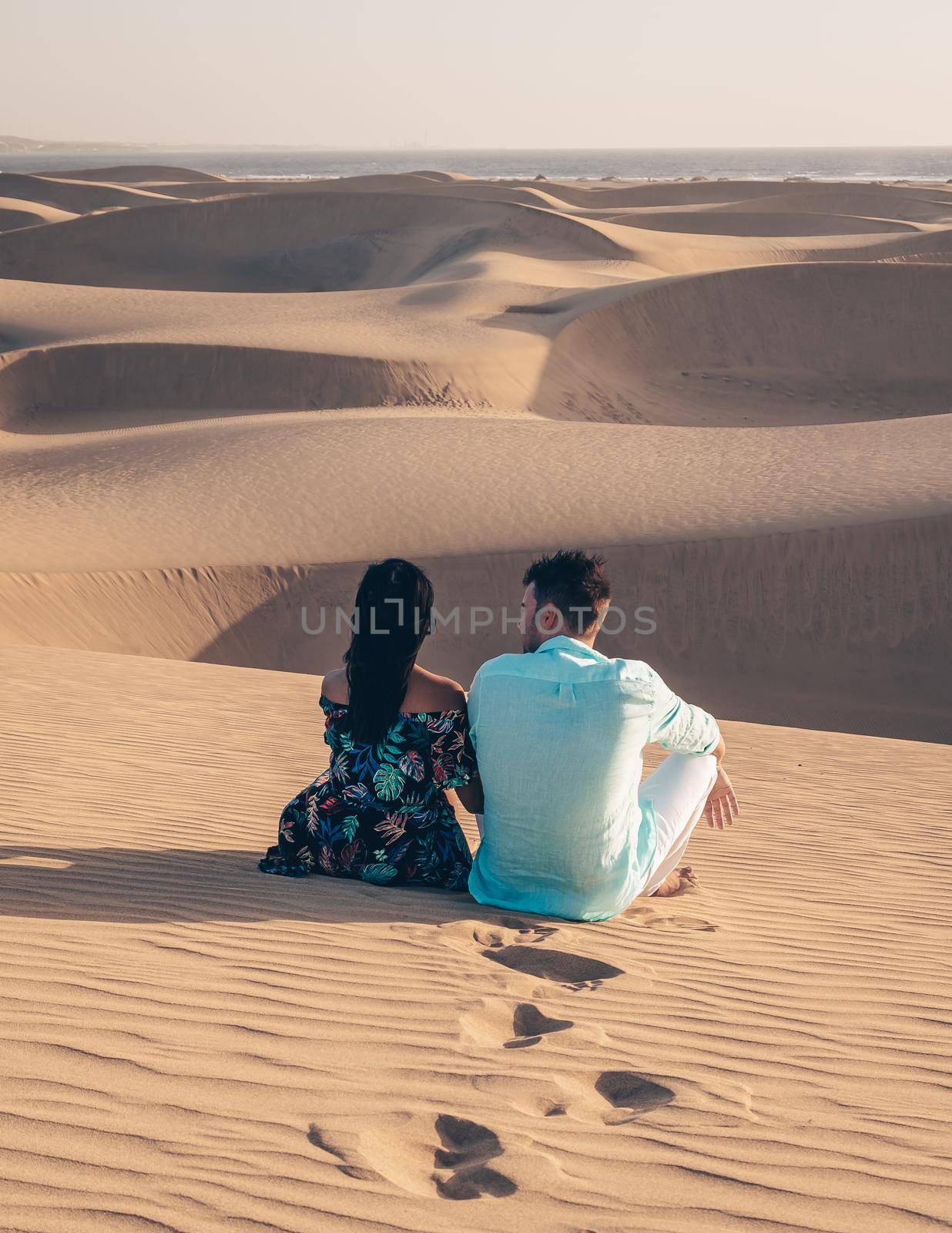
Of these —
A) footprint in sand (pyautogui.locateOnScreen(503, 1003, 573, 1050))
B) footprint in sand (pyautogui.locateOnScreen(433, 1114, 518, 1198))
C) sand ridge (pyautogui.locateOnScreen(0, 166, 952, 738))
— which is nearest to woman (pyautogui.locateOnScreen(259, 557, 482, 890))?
footprint in sand (pyautogui.locateOnScreen(503, 1003, 573, 1050))

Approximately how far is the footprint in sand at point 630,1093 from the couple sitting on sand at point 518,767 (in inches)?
37.0

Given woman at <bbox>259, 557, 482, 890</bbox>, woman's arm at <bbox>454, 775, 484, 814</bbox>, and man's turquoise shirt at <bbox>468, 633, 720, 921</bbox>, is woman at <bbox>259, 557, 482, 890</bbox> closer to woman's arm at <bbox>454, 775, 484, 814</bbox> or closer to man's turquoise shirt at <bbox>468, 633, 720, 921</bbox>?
woman's arm at <bbox>454, 775, 484, 814</bbox>

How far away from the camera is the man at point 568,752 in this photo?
12.0 feet

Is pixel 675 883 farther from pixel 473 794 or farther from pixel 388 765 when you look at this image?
pixel 388 765

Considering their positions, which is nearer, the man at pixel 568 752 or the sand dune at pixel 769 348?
the man at pixel 568 752

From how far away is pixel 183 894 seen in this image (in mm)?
4223

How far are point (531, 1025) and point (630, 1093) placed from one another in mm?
388

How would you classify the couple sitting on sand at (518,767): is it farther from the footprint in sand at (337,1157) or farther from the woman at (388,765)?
the footprint in sand at (337,1157)

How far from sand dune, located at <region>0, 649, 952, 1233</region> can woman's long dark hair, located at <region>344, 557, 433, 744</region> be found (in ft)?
2.06

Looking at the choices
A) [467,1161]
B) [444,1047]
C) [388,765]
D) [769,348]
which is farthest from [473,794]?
[769,348]

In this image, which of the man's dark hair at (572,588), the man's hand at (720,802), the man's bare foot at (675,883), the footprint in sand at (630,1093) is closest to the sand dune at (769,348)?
the man's bare foot at (675,883)

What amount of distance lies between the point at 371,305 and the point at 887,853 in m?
21.4

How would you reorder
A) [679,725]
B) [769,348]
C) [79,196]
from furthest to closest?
[79,196], [769,348], [679,725]

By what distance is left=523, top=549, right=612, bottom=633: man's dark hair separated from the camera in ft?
11.9
